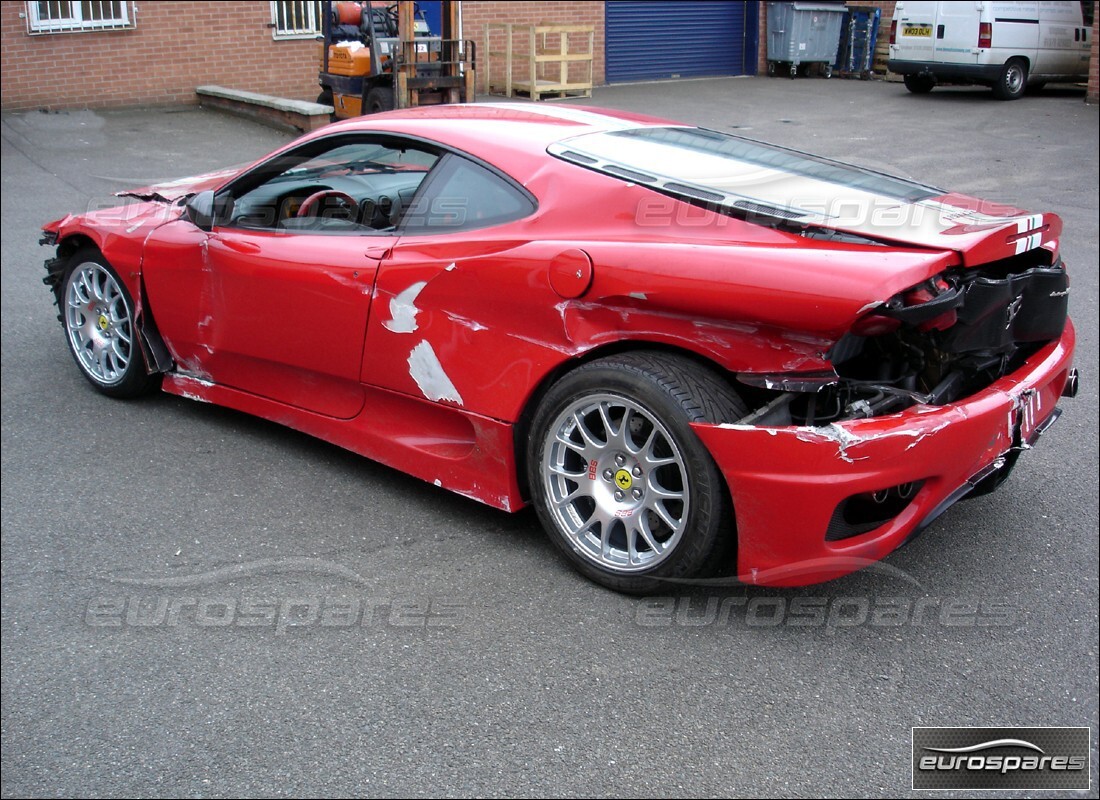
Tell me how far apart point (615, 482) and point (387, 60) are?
10.5 meters

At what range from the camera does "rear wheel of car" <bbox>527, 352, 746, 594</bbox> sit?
10.7 feet

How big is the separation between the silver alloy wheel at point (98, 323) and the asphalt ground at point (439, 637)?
0.33m

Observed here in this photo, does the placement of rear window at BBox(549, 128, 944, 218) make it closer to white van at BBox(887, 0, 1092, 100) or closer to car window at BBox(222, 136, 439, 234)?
car window at BBox(222, 136, 439, 234)

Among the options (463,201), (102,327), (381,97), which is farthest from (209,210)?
(381,97)

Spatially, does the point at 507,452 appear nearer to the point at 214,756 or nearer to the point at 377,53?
the point at 214,756

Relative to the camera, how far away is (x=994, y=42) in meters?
15.7

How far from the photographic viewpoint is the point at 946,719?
295 cm

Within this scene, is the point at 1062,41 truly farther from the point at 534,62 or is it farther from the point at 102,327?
the point at 102,327

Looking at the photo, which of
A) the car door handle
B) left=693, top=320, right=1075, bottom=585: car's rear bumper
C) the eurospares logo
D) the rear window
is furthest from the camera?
the car door handle

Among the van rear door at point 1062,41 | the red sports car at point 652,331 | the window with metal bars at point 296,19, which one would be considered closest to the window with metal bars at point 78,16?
the window with metal bars at point 296,19

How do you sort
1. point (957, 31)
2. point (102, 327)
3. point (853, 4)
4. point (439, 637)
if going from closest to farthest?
point (439, 637) < point (102, 327) < point (957, 31) < point (853, 4)

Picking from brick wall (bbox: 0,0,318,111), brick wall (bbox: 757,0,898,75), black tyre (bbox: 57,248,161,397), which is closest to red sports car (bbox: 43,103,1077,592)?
black tyre (bbox: 57,248,161,397)

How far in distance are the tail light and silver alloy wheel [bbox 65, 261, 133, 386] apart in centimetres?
1408

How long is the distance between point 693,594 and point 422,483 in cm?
137
